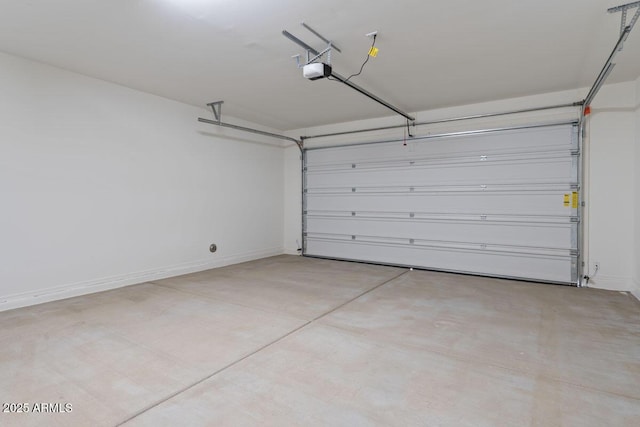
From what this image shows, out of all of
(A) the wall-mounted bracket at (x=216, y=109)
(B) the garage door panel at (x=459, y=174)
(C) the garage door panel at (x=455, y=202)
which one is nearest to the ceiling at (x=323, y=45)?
(A) the wall-mounted bracket at (x=216, y=109)

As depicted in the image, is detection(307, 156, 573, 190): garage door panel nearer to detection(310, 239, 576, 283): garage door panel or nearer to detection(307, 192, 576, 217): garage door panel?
detection(307, 192, 576, 217): garage door panel

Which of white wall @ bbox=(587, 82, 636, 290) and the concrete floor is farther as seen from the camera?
white wall @ bbox=(587, 82, 636, 290)

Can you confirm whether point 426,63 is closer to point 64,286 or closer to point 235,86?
point 235,86

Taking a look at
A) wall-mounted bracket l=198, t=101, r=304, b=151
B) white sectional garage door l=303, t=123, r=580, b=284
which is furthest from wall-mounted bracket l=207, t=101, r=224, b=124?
white sectional garage door l=303, t=123, r=580, b=284

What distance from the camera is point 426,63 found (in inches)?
144

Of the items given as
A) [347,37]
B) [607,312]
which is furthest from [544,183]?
[347,37]

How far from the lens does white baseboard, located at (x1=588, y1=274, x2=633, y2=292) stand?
4211 mm

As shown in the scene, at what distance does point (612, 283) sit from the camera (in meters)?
4.30

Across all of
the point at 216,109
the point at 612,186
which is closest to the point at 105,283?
the point at 216,109

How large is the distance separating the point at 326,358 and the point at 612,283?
13.8 ft

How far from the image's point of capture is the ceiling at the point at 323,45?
2.60 meters

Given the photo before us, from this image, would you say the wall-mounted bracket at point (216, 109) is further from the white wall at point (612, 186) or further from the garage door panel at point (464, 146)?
the white wall at point (612, 186)

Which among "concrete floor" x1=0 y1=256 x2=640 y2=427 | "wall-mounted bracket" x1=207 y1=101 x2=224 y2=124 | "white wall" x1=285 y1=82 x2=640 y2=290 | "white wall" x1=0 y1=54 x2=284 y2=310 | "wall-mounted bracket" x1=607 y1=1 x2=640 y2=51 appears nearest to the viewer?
"concrete floor" x1=0 y1=256 x2=640 y2=427

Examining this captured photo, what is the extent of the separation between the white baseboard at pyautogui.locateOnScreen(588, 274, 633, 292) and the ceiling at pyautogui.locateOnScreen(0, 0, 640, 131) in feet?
8.20
